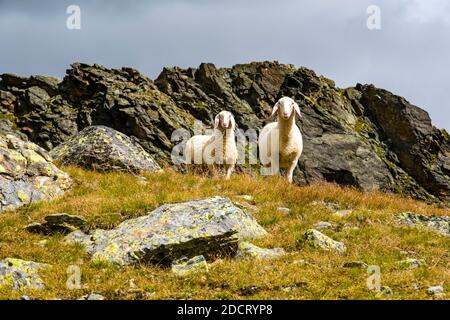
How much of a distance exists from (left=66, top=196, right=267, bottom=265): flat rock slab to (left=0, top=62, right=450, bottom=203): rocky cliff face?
84.5 metres

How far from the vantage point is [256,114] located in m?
132

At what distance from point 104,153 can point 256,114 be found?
115110 mm

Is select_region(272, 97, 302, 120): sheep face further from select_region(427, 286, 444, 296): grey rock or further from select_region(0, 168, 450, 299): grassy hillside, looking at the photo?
select_region(427, 286, 444, 296): grey rock

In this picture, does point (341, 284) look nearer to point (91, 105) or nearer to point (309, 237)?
point (309, 237)

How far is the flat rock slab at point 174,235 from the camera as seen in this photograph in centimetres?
1027

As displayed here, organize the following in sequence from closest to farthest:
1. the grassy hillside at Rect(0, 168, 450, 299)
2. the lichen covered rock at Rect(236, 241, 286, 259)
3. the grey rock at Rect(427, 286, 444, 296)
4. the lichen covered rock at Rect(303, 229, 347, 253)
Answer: the grey rock at Rect(427, 286, 444, 296), the grassy hillside at Rect(0, 168, 450, 299), the lichen covered rock at Rect(236, 241, 286, 259), the lichen covered rock at Rect(303, 229, 347, 253)

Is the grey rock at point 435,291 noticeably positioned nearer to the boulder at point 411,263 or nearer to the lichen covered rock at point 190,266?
the boulder at point 411,263

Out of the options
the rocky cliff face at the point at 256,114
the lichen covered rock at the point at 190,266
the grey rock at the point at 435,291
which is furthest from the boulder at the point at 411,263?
the rocky cliff face at the point at 256,114

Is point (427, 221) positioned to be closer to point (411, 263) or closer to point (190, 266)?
point (411, 263)

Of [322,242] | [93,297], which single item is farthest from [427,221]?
[93,297]

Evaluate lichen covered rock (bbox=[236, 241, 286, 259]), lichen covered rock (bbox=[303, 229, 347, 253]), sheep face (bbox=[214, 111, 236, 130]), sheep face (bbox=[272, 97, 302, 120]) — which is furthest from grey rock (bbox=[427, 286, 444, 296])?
sheep face (bbox=[214, 111, 236, 130])

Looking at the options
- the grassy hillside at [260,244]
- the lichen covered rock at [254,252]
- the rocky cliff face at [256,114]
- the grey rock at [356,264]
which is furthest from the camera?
the rocky cliff face at [256,114]

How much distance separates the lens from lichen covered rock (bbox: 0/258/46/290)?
8.84 metres

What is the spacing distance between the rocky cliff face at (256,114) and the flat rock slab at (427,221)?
82.5m
